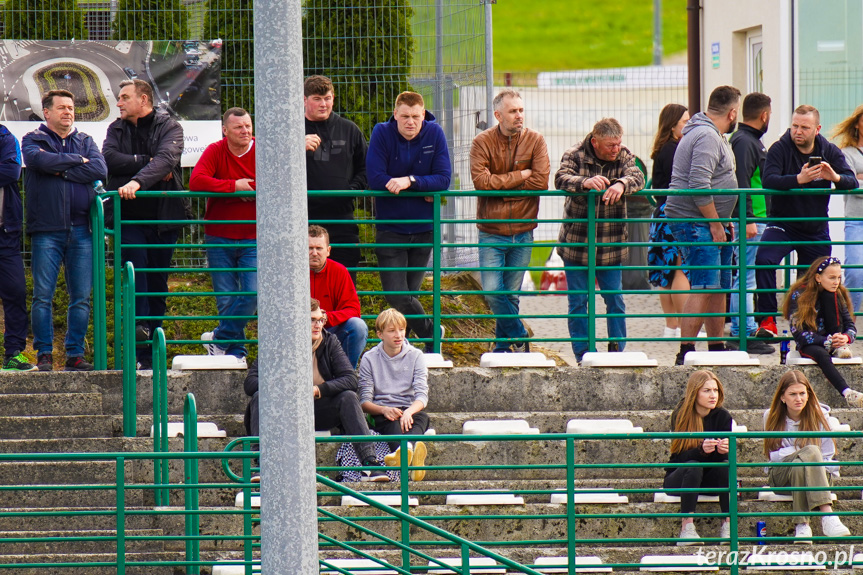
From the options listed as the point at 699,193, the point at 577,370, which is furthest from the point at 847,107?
the point at 577,370

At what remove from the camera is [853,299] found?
11.3m

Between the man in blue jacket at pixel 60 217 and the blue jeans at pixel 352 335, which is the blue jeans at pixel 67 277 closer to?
the man in blue jacket at pixel 60 217

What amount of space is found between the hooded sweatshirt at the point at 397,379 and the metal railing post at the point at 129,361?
1.61m

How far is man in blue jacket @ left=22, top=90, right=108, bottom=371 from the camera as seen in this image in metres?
10.1

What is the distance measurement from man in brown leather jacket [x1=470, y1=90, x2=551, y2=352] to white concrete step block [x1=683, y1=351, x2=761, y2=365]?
50.8 inches

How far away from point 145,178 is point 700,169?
4282mm

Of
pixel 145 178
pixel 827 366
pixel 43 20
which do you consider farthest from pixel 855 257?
pixel 43 20

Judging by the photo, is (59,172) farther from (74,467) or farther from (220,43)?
(220,43)

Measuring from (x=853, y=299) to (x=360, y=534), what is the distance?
16.1 feet

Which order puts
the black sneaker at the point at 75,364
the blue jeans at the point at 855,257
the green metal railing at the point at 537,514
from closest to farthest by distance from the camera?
the green metal railing at the point at 537,514, the black sneaker at the point at 75,364, the blue jeans at the point at 855,257

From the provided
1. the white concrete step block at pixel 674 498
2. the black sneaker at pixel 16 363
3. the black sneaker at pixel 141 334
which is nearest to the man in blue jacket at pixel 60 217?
the black sneaker at pixel 16 363

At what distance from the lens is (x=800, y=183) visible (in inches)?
410

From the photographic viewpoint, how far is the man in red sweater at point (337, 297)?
9734 mm

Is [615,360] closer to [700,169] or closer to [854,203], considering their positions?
[700,169]
